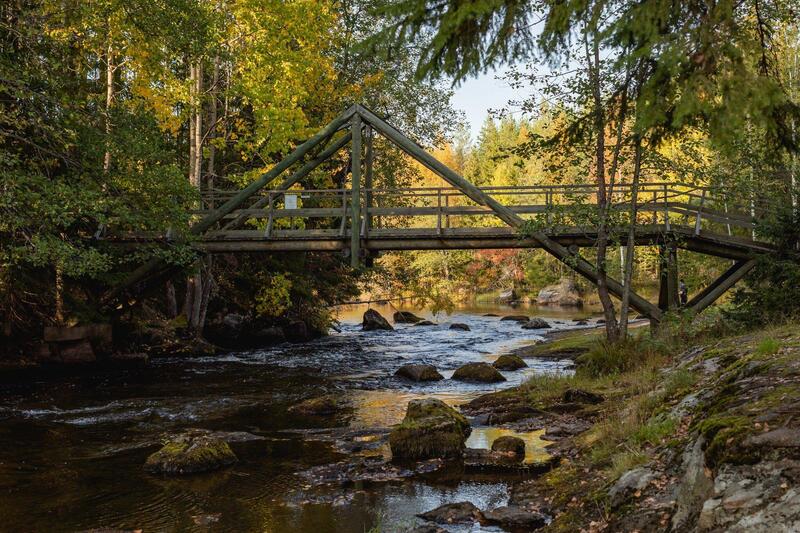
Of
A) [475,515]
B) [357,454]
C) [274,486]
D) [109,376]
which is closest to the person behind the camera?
[475,515]

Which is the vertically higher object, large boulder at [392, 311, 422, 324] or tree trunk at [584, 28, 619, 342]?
tree trunk at [584, 28, 619, 342]

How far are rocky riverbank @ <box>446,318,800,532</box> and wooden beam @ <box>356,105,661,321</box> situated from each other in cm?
496

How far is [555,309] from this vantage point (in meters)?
44.3

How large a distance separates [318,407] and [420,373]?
387 cm

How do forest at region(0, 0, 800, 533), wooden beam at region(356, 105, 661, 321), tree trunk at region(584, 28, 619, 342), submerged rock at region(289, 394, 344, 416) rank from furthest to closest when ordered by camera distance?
wooden beam at region(356, 105, 661, 321), tree trunk at region(584, 28, 619, 342), submerged rock at region(289, 394, 344, 416), forest at region(0, 0, 800, 533)

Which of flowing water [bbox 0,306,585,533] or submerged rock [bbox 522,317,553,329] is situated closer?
flowing water [bbox 0,306,585,533]

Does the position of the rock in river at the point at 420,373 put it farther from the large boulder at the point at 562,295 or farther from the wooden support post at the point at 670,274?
the large boulder at the point at 562,295

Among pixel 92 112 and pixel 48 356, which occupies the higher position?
pixel 92 112

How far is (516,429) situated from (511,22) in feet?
23.2

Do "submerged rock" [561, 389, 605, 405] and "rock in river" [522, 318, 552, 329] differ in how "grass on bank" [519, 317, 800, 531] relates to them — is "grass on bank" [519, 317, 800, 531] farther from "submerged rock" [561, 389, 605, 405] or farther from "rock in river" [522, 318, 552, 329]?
"rock in river" [522, 318, 552, 329]

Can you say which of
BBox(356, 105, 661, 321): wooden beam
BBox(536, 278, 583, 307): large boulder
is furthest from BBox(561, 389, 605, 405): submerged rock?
BBox(536, 278, 583, 307): large boulder

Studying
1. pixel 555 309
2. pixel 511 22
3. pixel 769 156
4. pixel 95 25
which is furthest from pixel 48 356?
pixel 555 309

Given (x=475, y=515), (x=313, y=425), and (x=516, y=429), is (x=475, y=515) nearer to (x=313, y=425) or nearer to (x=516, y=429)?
(x=516, y=429)

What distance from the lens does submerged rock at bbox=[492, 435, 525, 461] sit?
359 inches
